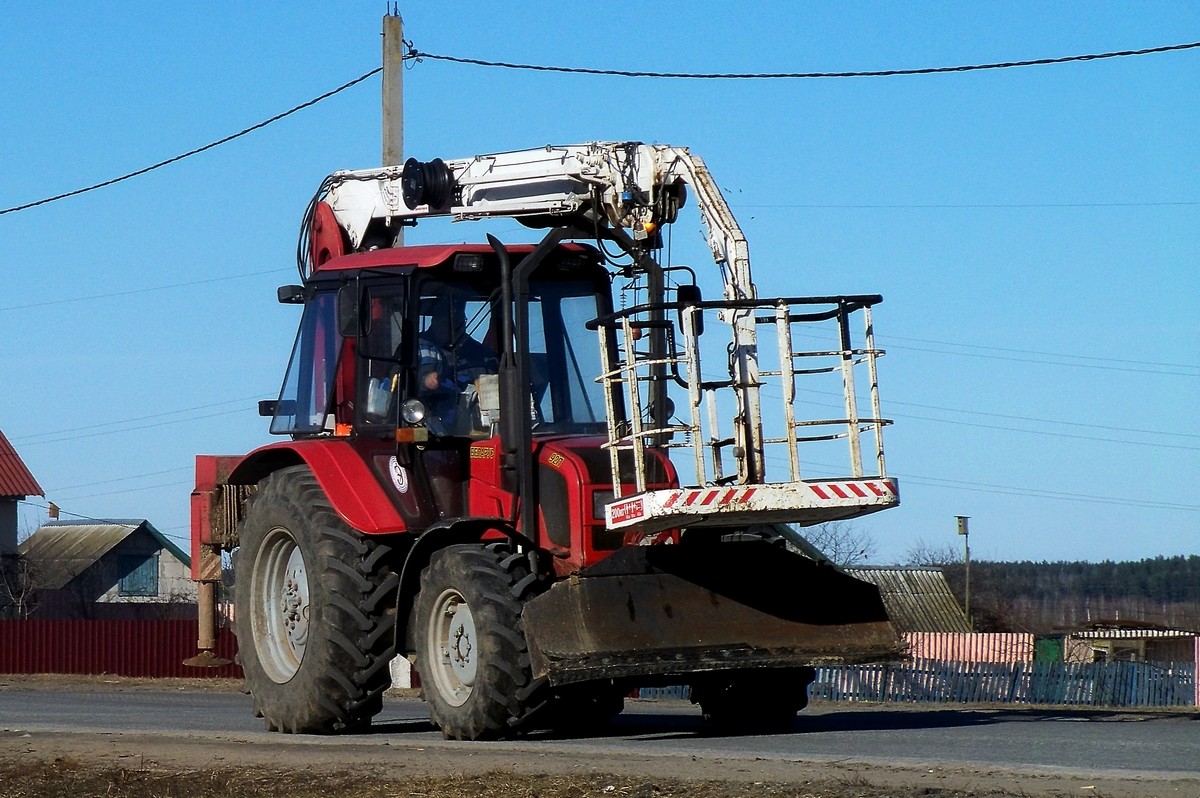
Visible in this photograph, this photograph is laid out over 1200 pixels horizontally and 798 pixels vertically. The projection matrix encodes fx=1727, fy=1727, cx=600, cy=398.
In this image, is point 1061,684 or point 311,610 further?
point 1061,684

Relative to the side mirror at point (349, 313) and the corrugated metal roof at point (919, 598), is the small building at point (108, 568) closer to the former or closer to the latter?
the corrugated metal roof at point (919, 598)

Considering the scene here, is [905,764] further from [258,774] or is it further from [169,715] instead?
[169,715]

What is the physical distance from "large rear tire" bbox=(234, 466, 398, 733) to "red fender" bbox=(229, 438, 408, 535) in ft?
0.70

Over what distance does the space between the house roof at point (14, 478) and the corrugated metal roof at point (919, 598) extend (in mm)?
26144

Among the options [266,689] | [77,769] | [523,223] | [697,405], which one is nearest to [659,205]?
[523,223]

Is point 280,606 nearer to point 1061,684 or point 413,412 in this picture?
point 413,412

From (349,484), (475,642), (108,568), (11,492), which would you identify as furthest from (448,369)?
(108,568)

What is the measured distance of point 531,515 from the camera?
10.6m

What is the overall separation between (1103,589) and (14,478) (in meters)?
82.4

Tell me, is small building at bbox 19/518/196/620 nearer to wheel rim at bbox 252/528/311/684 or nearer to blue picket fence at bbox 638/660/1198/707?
blue picket fence at bbox 638/660/1198/707

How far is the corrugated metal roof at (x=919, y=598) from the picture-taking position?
4778 cm

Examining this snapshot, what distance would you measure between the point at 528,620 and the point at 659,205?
3151 millimetres

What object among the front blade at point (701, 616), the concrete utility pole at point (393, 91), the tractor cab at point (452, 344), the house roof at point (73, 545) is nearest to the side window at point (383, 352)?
the tractor cab at point (452, 344)

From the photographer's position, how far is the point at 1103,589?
4621 inches
